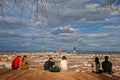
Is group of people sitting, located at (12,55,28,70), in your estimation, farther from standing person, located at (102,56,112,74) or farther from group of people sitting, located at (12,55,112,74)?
standing person, located at (102,56,112,74)

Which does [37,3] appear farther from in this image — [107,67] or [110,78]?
[107,67]

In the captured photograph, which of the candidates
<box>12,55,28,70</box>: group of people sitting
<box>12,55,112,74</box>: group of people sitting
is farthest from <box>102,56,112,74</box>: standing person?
<box>12,55,28,70</box>: group of people sitting

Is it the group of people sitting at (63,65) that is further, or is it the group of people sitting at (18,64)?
the group of people sitting at (18,64)

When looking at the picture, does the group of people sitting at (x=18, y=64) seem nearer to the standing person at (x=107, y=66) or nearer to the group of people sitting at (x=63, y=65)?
the group of people sitting at (x=63, y=65)

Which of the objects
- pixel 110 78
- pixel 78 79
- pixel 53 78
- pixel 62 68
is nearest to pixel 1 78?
pixel 53 78

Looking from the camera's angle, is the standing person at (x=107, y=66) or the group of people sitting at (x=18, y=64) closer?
the standing person at (x=107, y=66)

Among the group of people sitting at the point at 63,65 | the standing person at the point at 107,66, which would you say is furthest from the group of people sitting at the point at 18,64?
the standing person at the point at 107,66

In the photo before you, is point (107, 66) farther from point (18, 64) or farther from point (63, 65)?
point (18, 64)

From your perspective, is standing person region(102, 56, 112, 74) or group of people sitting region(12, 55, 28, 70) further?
group of people sitting region(12, 55, 28, 70)

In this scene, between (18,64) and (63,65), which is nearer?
(63,65)

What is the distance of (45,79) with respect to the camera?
1055cm

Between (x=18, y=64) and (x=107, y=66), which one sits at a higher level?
(x=18, y=64)

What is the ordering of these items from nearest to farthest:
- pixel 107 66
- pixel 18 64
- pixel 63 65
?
pixel 107 66 < pixel 63 65 < pixel 18 64

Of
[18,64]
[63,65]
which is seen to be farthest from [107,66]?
[18,64]
